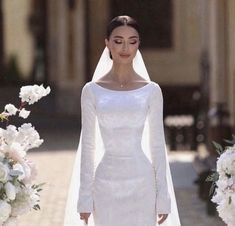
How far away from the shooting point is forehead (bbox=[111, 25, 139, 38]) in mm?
4867

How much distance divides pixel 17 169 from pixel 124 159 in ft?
2.04

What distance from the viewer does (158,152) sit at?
4848mm

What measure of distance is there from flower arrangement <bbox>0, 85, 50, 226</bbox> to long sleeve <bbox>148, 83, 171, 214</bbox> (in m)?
0.60

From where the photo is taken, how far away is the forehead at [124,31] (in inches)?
192

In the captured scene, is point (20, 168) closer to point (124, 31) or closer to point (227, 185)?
point (124, 31)

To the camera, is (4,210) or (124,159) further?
(124,159)

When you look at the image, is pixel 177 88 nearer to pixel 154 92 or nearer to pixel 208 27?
pixel 208 27

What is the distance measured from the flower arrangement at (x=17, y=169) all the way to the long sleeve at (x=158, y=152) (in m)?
0.60

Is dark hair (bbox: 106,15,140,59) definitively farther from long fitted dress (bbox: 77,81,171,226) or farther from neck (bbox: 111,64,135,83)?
long fitted dress (bbox: 77,81,171,226)

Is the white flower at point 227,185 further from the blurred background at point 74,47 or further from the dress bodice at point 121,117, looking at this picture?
the blurred background at point 74,47

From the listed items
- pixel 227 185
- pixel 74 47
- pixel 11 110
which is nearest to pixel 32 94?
pixel 11 110

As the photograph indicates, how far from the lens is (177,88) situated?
2252 centimetres

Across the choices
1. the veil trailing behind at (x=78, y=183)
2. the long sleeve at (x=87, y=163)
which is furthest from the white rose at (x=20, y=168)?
the veil trailing behind at (x=78, y=183)


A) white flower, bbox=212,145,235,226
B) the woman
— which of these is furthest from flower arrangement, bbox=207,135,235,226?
the woman
